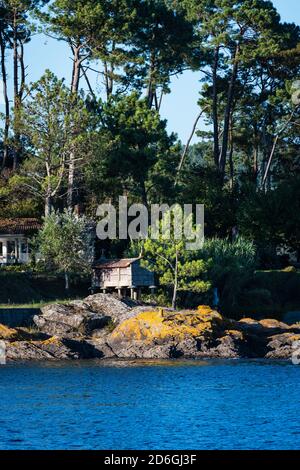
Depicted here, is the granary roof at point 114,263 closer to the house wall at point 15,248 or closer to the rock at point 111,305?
the rock at point 111,305

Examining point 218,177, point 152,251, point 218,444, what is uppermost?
point 218,177

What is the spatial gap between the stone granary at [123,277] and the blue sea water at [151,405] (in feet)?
45.0

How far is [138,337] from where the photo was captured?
213ft

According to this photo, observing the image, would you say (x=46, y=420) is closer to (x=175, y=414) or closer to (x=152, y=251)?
(x=175, y=414)

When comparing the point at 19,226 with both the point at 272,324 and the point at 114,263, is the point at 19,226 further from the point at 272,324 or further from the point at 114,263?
the point at 272,324

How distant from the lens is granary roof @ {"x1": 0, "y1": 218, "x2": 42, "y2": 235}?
272ft

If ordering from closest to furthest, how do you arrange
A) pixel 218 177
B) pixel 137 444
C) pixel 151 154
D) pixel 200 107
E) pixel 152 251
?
pixel 137 444 → pixel 152 251 → pixel 151 154 → pixel 218 177 → pixel 200 107

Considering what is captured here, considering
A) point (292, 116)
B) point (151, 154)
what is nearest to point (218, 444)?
point (151, 154)

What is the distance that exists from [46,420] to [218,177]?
5496 centimetres

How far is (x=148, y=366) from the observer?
6034 centimetres

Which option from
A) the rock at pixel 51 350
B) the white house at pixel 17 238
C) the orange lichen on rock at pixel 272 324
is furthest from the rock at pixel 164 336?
the white house at pixel 17 238

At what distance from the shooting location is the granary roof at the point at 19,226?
8294 centimetres

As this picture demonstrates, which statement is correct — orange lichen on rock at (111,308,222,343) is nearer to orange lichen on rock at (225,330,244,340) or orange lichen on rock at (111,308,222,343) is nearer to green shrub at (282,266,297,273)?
orange lichen on rock at (225,330,244,340)

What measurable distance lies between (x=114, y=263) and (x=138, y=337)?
1211 centimetres
